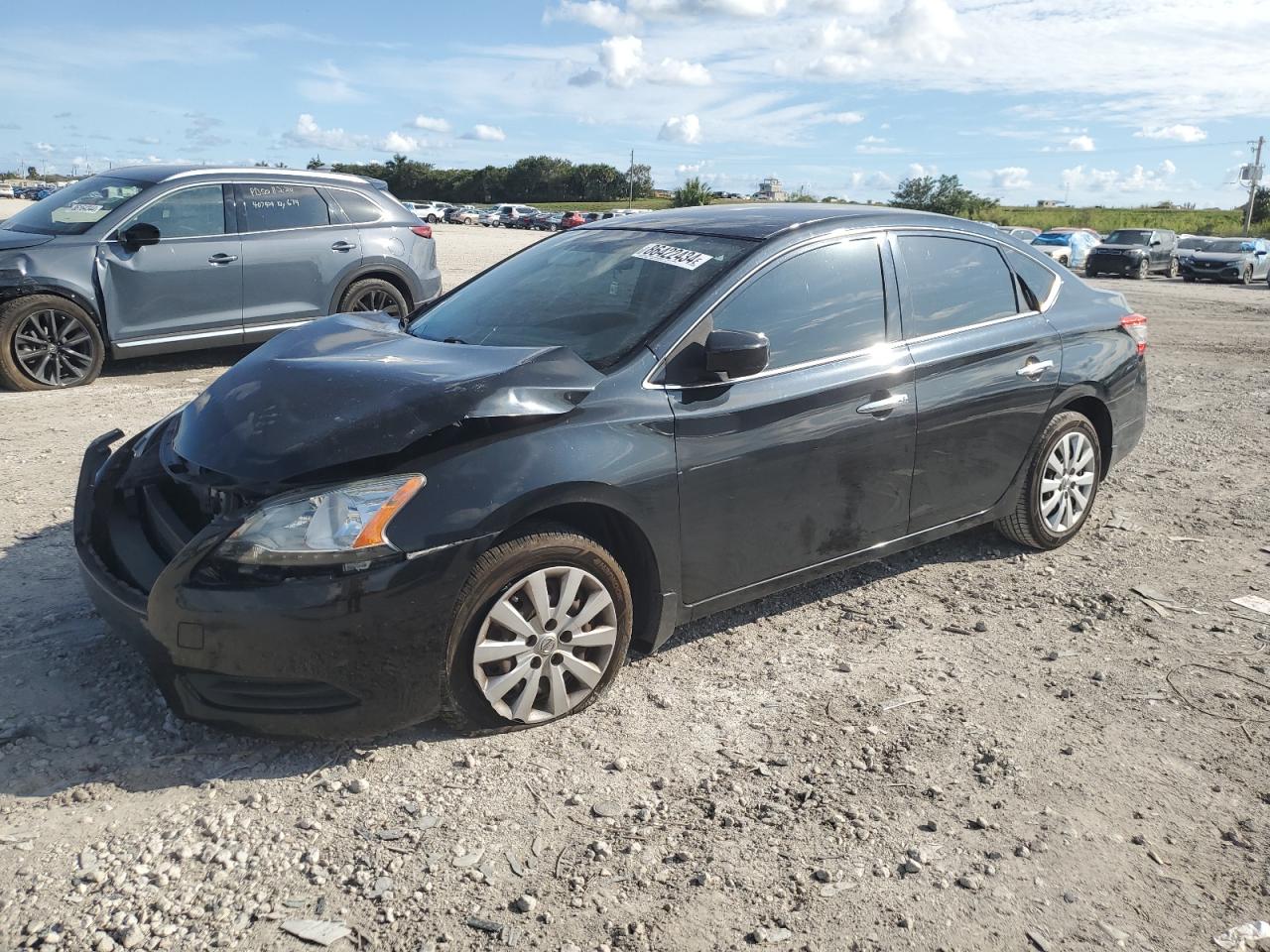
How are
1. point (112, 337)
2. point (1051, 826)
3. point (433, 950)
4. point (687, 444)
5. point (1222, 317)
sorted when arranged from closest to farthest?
point (433, 950) → point (1051, 826) → point (687, 444) → point (112, 337) → point (1222, 317)

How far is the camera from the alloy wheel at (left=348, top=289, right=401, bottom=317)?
9.30 metres

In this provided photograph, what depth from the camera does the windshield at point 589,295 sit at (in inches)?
146

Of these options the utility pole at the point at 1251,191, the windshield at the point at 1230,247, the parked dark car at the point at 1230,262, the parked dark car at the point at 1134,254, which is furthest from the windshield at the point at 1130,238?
the utility pole at the point at 1251,191

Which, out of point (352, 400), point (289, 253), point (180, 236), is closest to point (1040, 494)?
point (352, 400)

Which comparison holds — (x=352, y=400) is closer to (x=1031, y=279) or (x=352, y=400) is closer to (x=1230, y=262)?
(x=1031, y=279)

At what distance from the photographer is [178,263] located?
27.2 feet

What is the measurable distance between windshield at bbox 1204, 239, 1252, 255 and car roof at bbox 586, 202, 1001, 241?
31.3 metres

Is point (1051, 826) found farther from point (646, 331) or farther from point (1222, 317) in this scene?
point (1222, 317)

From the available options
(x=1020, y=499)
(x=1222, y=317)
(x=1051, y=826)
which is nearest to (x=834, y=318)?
(x=1020, y=499)

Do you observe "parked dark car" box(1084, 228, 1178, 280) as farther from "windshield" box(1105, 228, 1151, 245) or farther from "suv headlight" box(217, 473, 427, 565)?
"suv headlight" box(217, 473, 427, 565)

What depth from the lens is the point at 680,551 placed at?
352cm

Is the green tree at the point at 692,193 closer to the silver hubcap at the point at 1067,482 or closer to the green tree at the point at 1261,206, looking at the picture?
the green tree at the point at 1261,206

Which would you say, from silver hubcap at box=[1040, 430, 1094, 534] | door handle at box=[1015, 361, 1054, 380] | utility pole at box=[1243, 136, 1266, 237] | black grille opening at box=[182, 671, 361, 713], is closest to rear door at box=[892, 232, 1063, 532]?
door handle at box=[1015, 361, 1054, 380]

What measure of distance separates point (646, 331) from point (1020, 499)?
2.28m
